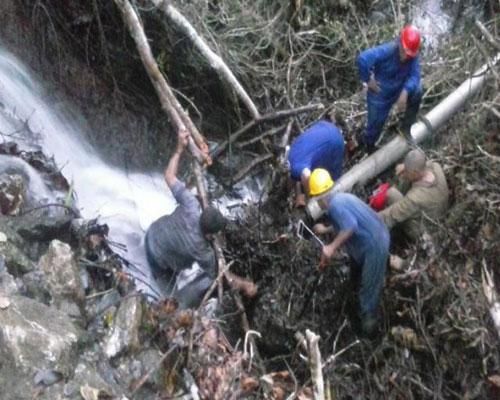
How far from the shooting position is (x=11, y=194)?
265 inches

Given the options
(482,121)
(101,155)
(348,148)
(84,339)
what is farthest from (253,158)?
(84,339)

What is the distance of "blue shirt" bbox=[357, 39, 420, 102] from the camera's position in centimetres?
786

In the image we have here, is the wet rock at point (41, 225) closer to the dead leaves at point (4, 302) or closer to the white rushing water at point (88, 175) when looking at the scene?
the white rushing water at point (88, 175)

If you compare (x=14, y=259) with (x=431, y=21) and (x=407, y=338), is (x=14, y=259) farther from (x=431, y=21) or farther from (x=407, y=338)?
(x=431, y=21)

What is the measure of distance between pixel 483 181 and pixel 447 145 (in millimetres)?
853

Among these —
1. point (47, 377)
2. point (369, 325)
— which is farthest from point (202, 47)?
point (47, 377)

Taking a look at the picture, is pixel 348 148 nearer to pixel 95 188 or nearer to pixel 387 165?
pixel 387 165

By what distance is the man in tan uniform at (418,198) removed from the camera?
7.14m

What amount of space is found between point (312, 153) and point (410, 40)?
1368mm

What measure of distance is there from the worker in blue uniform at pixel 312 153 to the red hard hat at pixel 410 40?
1.00 metres

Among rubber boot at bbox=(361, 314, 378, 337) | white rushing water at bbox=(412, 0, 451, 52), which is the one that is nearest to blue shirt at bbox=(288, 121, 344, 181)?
rubber boot at bbox=(361, 314, 378, 337)

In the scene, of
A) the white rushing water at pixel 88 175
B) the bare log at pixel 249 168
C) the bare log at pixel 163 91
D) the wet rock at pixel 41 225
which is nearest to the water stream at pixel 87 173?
the white rushing water at pixel 88 175

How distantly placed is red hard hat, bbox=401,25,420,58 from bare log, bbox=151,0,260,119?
1684 mm

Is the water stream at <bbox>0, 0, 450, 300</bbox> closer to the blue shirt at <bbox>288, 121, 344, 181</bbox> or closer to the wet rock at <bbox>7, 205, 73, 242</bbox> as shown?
the wet rock at <bbox>7, 205, 73, 242</bbox>
